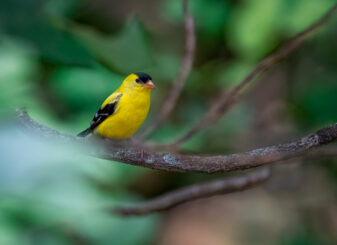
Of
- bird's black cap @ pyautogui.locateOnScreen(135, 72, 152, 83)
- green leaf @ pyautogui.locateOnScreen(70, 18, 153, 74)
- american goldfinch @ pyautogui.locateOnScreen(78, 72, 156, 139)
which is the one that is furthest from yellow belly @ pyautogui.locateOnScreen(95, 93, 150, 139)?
green leaf @ pyautogui.locateOnScreen(70, 18, 153, 74)

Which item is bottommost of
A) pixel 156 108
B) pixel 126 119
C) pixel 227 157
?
pixel 227 157

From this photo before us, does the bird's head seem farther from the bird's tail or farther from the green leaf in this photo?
the green leaf

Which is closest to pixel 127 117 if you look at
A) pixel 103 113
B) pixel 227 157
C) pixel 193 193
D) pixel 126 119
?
pixel 126 119

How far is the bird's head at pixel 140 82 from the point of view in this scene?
2021 mm

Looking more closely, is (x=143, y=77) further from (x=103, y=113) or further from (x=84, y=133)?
(x=84, y=133)

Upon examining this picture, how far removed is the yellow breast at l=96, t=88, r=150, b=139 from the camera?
1.99 meters

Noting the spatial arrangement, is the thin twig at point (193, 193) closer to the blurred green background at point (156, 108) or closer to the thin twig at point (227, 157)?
the blurred green background at point (156, 108)

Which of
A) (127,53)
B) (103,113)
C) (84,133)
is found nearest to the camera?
(127,53)

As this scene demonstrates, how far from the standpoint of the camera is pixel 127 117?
6.61 ft

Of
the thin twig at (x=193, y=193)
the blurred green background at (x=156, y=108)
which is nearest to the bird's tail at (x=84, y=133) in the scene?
the blurred green background at (x=156, y=108)

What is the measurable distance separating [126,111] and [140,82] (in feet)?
0.52

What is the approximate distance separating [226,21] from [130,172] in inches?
43.2

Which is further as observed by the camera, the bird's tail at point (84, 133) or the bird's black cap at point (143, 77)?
the bird's black cap at point (143, 77)

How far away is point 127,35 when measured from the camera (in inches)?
57.4
